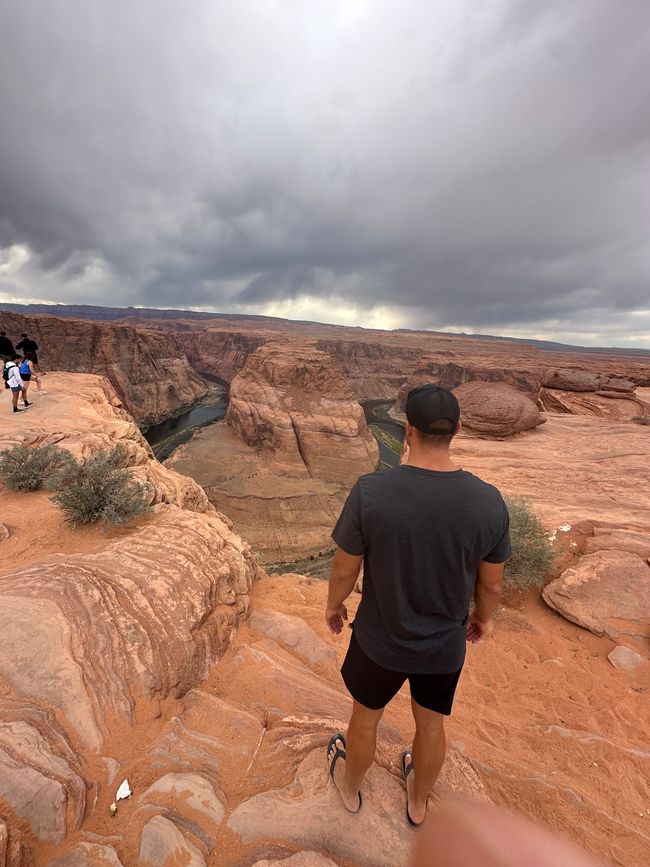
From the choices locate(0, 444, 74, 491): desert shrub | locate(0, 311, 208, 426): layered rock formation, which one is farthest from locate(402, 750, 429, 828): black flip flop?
locate(0, 311, 208, 426): layered rock formation

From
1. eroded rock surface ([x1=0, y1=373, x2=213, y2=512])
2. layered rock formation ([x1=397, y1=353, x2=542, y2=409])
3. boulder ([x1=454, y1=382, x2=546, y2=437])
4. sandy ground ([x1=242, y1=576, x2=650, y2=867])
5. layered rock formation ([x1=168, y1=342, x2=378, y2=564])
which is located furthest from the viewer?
layered rock formation ([x1=397, y1=353, x2=542, y2=409])

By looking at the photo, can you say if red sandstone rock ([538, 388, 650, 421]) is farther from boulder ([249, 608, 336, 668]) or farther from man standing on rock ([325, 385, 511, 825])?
man standing on rock ([325, 385, 511, 825])

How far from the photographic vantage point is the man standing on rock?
1574mm

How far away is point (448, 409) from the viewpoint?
1.66 meters

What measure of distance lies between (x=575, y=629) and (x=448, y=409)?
5.15 meters

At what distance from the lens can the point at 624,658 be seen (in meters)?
4.23

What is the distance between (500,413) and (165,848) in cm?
1188

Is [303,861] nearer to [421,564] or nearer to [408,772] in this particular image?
[408,772]

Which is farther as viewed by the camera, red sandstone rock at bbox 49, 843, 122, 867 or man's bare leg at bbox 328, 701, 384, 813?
man's bare leg at bbox 328, 701, 384, 813

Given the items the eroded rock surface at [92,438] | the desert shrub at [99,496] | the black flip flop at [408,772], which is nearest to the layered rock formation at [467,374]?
the eroded rock surface at [92,438]

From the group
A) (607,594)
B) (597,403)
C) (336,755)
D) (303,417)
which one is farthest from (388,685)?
(303,417)

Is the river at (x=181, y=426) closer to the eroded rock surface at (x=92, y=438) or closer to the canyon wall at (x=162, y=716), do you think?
the eroded rock surface at (x=92, y=438)

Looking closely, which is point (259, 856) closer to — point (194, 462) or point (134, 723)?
point (134, 723)

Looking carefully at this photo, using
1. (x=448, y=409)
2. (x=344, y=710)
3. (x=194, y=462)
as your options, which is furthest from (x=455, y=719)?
(x=194, y=462)
